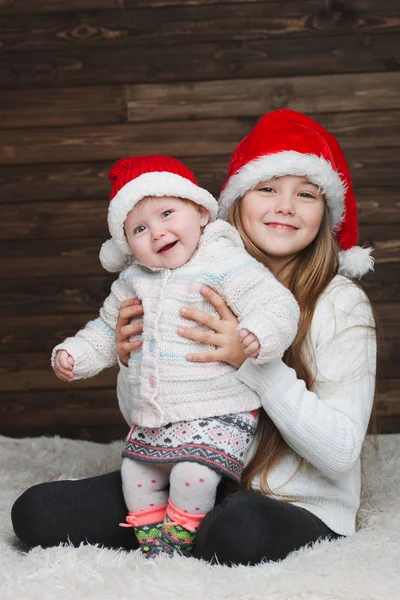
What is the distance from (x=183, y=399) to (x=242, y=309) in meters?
0.19

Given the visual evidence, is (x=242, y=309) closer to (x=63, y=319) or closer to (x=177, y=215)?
(x=177, y=215)

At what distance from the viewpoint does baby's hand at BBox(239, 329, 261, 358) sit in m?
1.45

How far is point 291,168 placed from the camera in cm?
176

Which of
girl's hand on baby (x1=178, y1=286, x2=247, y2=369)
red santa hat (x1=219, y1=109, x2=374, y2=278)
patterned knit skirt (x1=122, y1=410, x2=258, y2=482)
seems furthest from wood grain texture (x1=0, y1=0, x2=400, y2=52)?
patterned knit skirt (x1=122, y1=410, x2=258, y2=482)

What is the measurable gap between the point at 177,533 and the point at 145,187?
613mm

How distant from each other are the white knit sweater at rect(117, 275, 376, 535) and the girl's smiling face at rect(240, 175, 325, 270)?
126mm

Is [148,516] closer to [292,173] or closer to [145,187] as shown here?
[145,187]

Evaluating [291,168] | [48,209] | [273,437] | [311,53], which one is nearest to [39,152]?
[48,209]

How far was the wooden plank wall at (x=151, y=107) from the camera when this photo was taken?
2.93m

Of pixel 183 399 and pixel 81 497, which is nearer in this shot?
pixel 183 399

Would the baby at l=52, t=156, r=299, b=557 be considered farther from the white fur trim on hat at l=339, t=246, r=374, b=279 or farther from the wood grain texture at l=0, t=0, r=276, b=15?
the wood grain texture at l=0, t=0, r=276, b=15

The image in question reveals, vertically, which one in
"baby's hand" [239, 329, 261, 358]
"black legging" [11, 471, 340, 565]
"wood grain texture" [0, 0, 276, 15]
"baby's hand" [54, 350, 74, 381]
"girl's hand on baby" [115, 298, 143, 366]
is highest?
"wood grain texture" [0, 0, 276, 15]

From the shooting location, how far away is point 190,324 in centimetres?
160

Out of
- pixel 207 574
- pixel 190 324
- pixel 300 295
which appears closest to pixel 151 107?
pixel 300 295
